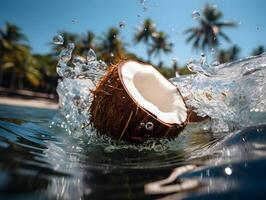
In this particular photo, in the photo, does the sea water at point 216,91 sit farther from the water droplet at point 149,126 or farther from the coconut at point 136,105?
the water droplet at point 149,126

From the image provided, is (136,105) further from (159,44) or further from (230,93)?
(159,44)

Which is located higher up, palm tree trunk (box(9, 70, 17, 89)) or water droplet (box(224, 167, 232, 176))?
palm tree trunk (box(9, 70, 17, 89))

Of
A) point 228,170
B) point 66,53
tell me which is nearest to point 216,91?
point 66,53

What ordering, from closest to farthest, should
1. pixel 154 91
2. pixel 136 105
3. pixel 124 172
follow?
pixel 124 172 → pixel 136 105 → pixel 154 91

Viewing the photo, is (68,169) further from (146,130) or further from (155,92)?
(155,92)

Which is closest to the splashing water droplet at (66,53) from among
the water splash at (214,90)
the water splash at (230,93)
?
the water splash at (214,90)

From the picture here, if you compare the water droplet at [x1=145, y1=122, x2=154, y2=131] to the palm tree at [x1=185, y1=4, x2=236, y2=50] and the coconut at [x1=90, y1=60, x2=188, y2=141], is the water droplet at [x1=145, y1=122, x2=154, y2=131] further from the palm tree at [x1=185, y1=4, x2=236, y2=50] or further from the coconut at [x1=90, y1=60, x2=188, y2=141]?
the palm tree at [x1=185, y1=4, x2=236, y2=50]

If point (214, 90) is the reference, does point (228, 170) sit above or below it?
below

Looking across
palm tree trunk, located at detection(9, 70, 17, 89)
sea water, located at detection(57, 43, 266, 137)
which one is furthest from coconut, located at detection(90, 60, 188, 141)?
palm tree trunk, located at detection(9, 70, 17, 89)

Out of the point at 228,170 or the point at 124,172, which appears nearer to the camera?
the point at 228,170
